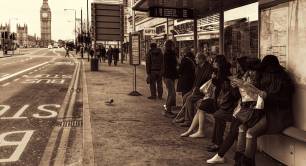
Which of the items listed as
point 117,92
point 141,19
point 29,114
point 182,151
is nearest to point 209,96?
point 182,151

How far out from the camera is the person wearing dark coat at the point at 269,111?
5770 mm

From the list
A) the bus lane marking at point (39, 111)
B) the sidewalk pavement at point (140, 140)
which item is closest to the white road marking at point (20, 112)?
the bus lane marking at point (39, 111)

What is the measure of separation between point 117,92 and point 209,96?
915 cm

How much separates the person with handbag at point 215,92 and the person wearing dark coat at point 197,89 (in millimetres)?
821

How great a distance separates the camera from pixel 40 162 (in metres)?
6.34

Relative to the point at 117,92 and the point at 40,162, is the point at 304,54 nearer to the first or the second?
the point at 40,162

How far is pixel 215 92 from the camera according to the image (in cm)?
735

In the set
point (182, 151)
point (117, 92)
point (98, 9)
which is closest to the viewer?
point (182, 151)

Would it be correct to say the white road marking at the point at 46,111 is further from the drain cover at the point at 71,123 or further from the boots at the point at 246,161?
the boots at the point at 246,161

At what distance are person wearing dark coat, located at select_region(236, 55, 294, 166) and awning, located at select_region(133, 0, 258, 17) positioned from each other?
12.6 feet

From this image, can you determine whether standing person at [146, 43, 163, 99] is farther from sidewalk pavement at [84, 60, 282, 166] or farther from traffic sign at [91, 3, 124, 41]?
traffic sign at [91, 3, 124, 41]

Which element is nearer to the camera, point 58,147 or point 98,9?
point 58,147

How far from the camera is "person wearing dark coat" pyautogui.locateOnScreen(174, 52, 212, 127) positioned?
27.6 feet

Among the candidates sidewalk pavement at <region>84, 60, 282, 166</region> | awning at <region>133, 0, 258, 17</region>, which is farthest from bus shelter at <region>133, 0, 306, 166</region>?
awning at <region>133, 0, 258, 17</region>
